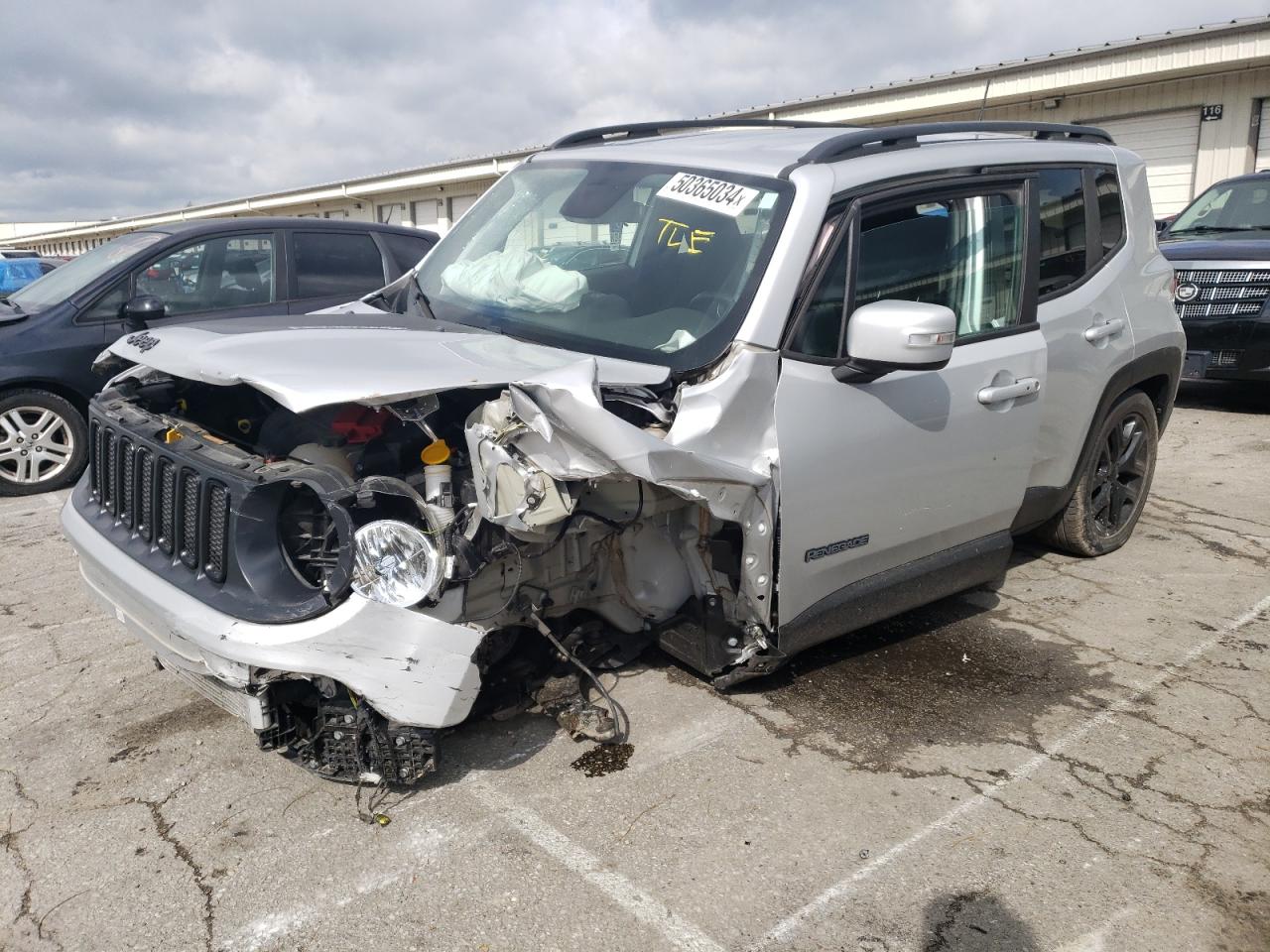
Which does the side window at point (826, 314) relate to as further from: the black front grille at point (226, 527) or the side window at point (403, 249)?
the side window at point (403, 249)

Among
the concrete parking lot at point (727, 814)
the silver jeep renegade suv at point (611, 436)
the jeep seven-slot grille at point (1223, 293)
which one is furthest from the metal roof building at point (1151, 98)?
the concrete parking lot at point (727, 814)

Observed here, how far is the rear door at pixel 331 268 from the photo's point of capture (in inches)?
279

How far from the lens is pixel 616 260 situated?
3711mm

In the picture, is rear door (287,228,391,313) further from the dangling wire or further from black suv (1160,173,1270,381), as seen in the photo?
black suv (1160,173,1270,381)

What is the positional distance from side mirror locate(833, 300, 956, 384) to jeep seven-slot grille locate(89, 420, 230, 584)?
1.93m

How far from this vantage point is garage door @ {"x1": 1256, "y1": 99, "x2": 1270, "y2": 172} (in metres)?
14.0

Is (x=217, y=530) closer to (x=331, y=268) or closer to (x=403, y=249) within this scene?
(x=331, y=268)

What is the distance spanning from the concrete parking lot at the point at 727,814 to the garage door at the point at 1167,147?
42.7 feet

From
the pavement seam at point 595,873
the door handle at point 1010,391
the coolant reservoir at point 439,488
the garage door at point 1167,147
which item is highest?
the garage door at point 1167,147

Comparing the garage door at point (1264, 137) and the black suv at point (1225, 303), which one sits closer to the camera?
the black suv at point (1225, 303)

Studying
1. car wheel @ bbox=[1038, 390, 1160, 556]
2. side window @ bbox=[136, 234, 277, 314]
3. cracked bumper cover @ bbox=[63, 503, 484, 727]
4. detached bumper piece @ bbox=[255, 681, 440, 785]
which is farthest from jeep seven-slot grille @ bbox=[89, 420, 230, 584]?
car wheel @ bbox=[1038, 390, 1160, 556]

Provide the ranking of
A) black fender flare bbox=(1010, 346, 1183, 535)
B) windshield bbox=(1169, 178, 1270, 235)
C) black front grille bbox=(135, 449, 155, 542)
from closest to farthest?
black front grille bbox=(135, 449, 155, 542) < black fender flare bbox=(1010, 346, 1183, 535) < windshield bbox=(1169, 178, 1270, 235)

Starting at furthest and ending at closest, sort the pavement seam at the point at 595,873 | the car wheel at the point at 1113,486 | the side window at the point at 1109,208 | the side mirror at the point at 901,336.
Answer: the car wheel at the point at 1113,486
the side window at the point at 1109,208
the side mirror at the point at 901,336
the pavement seam at the point at 595,873

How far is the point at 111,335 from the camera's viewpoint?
6793 millimetres
